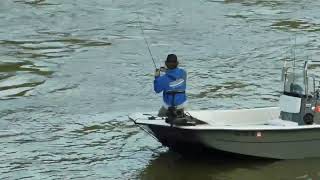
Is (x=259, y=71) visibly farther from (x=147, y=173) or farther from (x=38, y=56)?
(x=147, y=173)

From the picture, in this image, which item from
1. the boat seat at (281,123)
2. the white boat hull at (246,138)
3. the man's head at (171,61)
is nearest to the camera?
the white boat hull at (246,138)

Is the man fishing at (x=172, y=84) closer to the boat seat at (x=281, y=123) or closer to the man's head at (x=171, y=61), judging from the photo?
the man's head at (x=171, y=61)

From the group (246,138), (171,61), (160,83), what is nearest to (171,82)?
(160,83)

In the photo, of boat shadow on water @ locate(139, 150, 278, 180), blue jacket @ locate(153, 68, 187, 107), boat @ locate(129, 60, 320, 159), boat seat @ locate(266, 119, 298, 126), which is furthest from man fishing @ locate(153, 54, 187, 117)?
boat seat @ locate(266, 119, 298, 126)

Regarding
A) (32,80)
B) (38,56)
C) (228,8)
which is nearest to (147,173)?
(32,80)

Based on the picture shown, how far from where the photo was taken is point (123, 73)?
63.1 ft

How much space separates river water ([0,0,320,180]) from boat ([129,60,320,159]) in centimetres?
33

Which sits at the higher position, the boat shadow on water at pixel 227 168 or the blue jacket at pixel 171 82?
the blue jacket at pixel 171 82

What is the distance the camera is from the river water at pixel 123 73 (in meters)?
12.1

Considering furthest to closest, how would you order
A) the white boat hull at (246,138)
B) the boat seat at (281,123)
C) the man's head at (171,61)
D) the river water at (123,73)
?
1. the river water at (123,73)
2. the boat seat at (281,123)
3. the man's head at (171,61)
4. the white boat hull at (246,138)

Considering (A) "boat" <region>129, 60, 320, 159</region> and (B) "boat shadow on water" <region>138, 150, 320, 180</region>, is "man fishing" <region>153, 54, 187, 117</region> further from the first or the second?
(B) "boat shadow on water" <region>138, 150, 320, 180</region>

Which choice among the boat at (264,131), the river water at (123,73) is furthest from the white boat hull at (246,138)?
the river water at (123,73)

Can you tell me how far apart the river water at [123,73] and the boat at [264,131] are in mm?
327

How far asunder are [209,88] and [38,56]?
5796 mm
